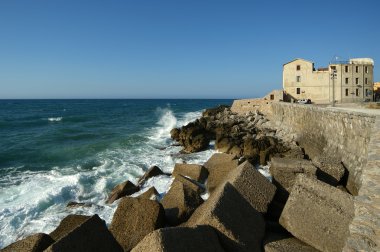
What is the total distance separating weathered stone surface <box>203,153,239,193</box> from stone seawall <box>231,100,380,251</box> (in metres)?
3.26

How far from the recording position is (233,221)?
4.60 meters

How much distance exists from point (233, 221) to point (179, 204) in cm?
174

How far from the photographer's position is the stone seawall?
3.22m

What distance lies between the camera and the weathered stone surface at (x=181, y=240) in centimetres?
360

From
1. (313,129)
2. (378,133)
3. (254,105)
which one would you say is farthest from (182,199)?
(254,105)

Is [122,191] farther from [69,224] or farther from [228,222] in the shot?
[228,222]

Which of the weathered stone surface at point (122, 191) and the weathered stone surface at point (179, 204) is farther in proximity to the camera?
the weathered stone surface at point (122, 191)

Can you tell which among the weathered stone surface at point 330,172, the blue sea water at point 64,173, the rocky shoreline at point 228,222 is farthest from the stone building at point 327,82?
the rocky shoreline at point 228,222

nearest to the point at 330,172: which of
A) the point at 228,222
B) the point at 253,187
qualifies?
the point at 253,187

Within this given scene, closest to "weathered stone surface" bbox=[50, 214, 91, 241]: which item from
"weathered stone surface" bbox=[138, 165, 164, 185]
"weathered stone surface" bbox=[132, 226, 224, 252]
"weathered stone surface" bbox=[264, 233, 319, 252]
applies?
"weathered stone surface" bbox=[132, 226, 224, 252]

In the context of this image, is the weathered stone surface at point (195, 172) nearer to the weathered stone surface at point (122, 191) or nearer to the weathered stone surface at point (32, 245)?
the weathered stone surface at point (122, 191)

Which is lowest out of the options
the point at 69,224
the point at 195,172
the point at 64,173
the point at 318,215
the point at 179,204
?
the point at 64,173

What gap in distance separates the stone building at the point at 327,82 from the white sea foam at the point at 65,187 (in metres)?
22.6

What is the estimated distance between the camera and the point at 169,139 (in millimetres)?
22312
